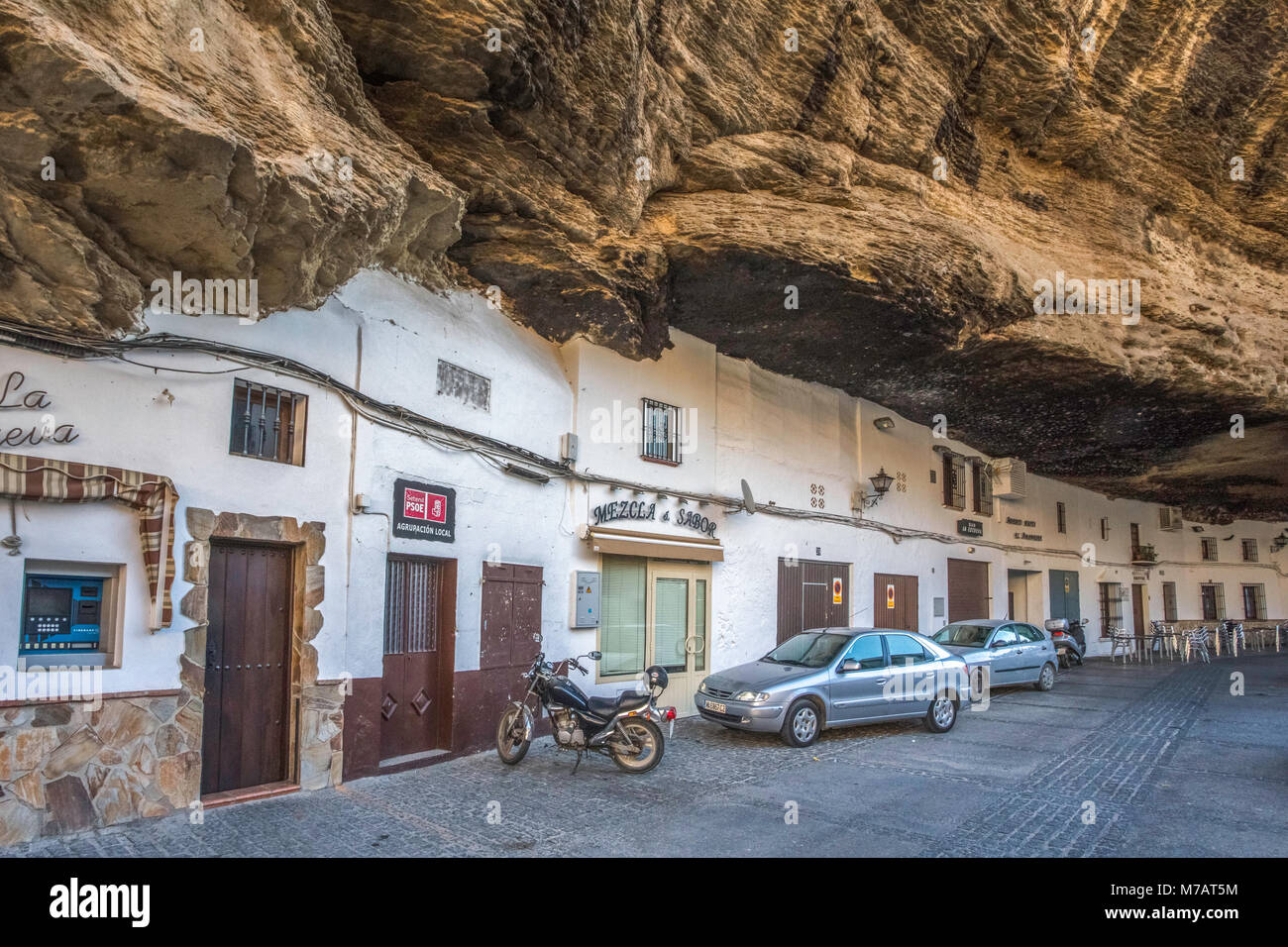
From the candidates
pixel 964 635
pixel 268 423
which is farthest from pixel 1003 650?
pixel 268 423

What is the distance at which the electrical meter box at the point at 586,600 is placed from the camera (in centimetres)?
1027

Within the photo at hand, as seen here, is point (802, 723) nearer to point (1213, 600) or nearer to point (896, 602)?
point (896, 602)

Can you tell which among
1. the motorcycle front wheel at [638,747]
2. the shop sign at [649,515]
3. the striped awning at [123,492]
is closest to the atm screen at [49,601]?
the striped awning at [123,492]

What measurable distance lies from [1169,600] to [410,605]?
27.4 m

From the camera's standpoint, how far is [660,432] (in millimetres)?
11812

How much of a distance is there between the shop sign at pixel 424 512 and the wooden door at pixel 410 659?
11.6 inches

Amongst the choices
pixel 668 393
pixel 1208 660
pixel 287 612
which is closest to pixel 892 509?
pixel 668 393

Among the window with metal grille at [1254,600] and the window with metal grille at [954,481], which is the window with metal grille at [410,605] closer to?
the window with metal grille at [954,481]

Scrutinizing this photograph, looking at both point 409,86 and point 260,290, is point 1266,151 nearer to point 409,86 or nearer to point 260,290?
point 409,86

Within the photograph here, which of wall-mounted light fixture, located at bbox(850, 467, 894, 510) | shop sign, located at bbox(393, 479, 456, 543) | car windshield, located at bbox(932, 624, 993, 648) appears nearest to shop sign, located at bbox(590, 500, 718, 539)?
shop sign, located at bbox(393, 479, 456, 543)

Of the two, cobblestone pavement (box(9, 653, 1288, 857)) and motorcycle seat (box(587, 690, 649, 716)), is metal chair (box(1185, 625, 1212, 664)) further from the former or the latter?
motorcycle seat (box(587, 690, 649, 716))

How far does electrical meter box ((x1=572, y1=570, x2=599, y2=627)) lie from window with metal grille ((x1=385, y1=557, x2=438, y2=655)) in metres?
1.98

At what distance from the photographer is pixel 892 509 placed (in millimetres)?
16141

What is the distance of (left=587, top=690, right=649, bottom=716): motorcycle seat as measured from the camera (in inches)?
321
